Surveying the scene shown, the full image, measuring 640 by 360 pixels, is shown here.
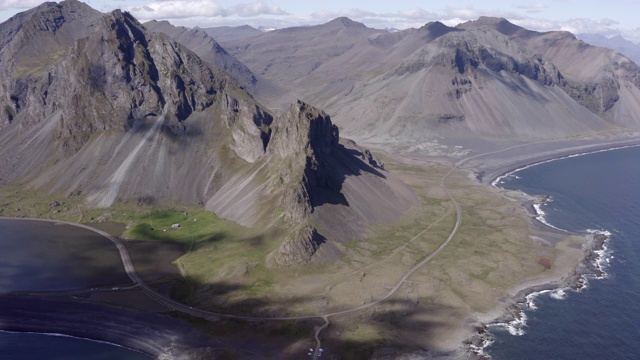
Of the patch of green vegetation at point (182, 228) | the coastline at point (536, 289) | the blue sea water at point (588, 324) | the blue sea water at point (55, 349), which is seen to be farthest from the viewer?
the patch of green vegetation at point (182, 228)

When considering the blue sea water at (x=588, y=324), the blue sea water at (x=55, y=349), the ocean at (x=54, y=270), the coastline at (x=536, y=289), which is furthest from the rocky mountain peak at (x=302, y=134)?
the blue sea water at (x=55, y=349)

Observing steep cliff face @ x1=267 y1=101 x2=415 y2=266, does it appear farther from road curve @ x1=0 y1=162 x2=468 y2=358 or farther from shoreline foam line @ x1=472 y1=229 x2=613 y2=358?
shoreline foam line @ x1=472 y1=229 x2=613 y2=358

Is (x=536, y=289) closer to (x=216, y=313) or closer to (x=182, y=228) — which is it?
(x=216, y=313)

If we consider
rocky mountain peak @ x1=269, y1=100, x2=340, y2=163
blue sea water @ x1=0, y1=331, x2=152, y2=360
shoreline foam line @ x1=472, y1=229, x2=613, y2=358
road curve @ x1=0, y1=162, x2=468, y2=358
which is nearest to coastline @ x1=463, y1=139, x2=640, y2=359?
shoreline foam line @ x1=472, y1=229, x2=613, y2=358

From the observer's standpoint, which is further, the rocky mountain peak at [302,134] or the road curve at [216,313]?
the rocky mountain peak at [302,134]

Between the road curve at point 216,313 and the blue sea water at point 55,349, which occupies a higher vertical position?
the road curve at point 216,313

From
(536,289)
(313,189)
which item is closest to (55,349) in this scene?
(313,189)

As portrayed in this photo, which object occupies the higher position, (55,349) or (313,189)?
(313,189)

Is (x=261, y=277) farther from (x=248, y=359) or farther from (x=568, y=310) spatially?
(x=568, y=310)

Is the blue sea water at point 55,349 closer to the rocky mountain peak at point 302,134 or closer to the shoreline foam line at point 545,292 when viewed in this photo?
the shoreline foam line at point 545,292

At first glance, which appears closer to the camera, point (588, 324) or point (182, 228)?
point (588, 324)

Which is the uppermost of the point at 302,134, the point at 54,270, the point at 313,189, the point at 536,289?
the point at 302,134
